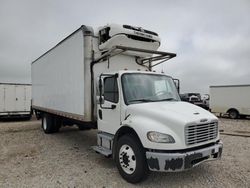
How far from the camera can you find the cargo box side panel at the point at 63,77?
6945 mm

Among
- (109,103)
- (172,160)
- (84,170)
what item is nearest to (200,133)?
(172,160)

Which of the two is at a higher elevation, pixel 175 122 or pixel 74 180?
pixel 175 122

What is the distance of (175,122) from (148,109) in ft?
2.31

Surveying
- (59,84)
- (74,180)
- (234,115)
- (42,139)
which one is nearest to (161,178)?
(74,180)

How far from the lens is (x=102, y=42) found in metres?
6.79

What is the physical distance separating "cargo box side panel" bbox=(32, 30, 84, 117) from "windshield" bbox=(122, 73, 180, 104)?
66.2 inches

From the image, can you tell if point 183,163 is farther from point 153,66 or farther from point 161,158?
point 153,66

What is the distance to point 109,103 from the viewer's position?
5863 mm

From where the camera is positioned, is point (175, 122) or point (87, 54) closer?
point (175, 122)

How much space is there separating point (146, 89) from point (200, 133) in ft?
5.50

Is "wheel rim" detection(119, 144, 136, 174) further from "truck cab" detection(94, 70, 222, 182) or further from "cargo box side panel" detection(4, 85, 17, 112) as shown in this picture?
"cargo box side panel" detection(4, 85, 17, 112)

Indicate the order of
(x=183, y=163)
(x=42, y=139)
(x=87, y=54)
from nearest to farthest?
(x=183, y=163), (x=87, y=54), (x=42, y=139)

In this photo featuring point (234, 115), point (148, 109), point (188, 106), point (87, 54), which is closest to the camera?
point (148, 109)

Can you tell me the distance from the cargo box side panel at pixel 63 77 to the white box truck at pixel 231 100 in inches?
629
